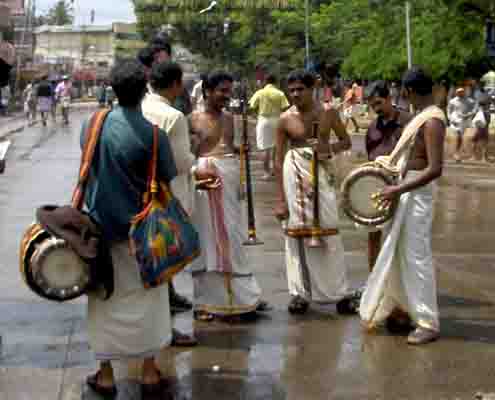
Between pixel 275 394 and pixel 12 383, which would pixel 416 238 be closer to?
pixel 275 394

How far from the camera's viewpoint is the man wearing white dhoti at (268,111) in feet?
57.2

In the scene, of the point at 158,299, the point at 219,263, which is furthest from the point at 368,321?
the point at 158,299

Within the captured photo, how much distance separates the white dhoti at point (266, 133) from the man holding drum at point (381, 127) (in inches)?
363

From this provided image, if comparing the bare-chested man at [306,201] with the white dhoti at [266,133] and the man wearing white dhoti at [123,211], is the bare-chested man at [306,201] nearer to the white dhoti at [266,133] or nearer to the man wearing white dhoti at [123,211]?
the man wearing white dhoti at [123,211]

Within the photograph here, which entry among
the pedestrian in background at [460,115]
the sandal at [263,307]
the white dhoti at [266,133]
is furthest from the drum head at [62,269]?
the pedestrian in background at [460,115]

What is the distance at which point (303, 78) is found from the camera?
7535mm

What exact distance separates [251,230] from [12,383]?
9.23ft

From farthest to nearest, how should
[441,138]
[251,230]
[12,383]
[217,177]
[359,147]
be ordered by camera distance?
[359,147] < [251,230] < [217,177] < [441,138] < [12,383]

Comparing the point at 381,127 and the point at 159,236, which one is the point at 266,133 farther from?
the point at 159,236

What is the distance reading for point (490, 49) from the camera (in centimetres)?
1992

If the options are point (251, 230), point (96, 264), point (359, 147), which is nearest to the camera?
point (96, 264)

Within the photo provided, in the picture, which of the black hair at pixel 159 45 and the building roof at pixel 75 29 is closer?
the black hair at pixel 159 45

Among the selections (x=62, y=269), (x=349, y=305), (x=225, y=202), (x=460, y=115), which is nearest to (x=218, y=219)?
(x=225, y=202)

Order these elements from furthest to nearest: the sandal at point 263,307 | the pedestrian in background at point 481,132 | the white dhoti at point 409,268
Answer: the pedestrian in background at point 481,132 → the sandal at point 263,307 → the white dhoti at point 409,268
